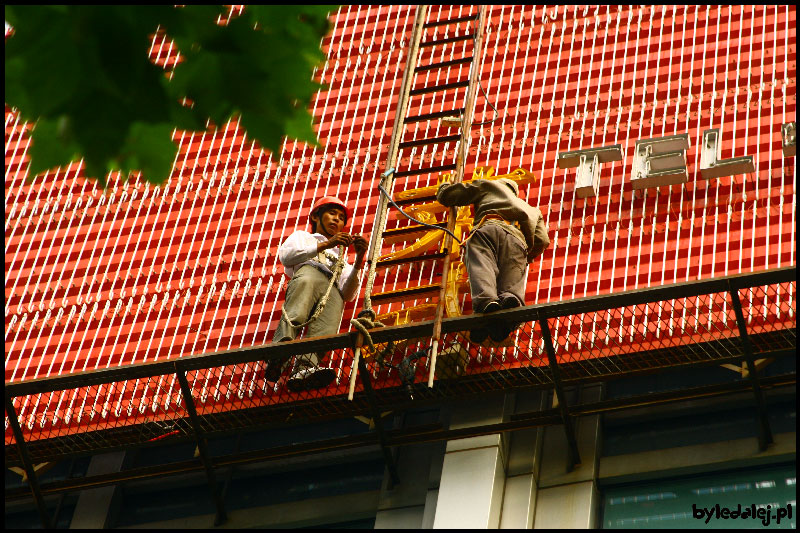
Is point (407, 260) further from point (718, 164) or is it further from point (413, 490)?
point (718, 164)

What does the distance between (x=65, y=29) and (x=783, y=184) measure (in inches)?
420

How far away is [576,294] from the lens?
1369 centimetres

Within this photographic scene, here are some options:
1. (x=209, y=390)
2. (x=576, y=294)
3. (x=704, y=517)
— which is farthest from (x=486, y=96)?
(x=704, y=517)

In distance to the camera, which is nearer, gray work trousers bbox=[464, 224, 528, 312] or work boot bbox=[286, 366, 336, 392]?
gray work trousers bbox=[464, 224, 528, 312]

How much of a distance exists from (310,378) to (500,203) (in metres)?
2.58

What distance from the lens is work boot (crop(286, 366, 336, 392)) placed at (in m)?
12.4

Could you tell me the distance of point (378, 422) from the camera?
40.4ft

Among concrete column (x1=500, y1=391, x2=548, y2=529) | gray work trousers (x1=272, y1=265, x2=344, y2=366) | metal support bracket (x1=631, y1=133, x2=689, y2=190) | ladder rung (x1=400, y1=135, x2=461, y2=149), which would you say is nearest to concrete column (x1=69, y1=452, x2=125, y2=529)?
gray work trousers (x1=272, y1=265, x2=344, y2=366)

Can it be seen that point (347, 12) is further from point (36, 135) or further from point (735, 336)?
point (36, 135)

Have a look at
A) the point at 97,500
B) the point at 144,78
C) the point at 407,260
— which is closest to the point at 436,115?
the point at 407,260

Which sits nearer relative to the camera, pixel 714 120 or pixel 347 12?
pixel 714 120

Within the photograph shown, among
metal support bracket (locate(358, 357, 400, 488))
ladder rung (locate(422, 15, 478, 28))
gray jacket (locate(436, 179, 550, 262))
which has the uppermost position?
ladder rung (locate(422, 15, 478, 28))

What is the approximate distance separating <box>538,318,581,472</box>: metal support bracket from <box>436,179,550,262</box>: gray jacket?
1.32 meters

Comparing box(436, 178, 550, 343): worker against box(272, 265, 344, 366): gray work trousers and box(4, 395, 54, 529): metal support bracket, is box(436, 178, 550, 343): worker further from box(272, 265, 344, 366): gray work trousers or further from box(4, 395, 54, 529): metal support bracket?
box(4, 395, 54, 529): metal support bracket
